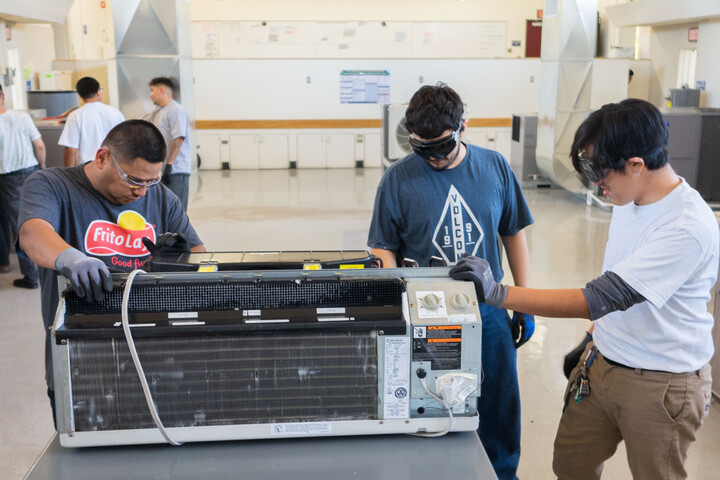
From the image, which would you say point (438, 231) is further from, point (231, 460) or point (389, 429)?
point (231, 460)

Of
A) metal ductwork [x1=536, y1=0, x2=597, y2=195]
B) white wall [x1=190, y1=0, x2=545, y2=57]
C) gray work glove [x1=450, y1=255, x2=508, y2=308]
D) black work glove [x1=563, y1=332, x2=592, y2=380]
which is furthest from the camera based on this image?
white wall [x1=190, y1=0, x2=545, y2=57]

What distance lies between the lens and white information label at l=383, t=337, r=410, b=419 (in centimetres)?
138

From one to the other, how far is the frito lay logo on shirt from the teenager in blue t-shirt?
70 cm

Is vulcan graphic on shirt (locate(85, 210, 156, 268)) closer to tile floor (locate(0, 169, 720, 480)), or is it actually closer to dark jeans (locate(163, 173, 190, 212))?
tile floor (locate(0, 169, 720, 480))

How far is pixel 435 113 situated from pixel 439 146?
0.09 meters

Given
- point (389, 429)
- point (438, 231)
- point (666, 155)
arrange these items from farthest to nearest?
point (438, 231), point (666, 155), point (389, 429)

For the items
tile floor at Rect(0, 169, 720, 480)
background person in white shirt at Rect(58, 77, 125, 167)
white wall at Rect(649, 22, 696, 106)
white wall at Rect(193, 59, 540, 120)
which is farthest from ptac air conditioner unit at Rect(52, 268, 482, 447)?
white wall at Rect(193, 59, 540, 120)

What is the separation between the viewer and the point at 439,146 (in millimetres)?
2029

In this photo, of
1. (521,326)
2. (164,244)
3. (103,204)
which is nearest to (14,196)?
(103,204)

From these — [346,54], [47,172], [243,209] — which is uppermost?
[346,54]

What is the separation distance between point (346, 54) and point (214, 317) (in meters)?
11.3

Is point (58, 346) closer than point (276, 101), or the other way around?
point (58, 346)

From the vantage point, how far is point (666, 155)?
158 cm

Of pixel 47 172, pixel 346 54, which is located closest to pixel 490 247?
pixel 47 172
